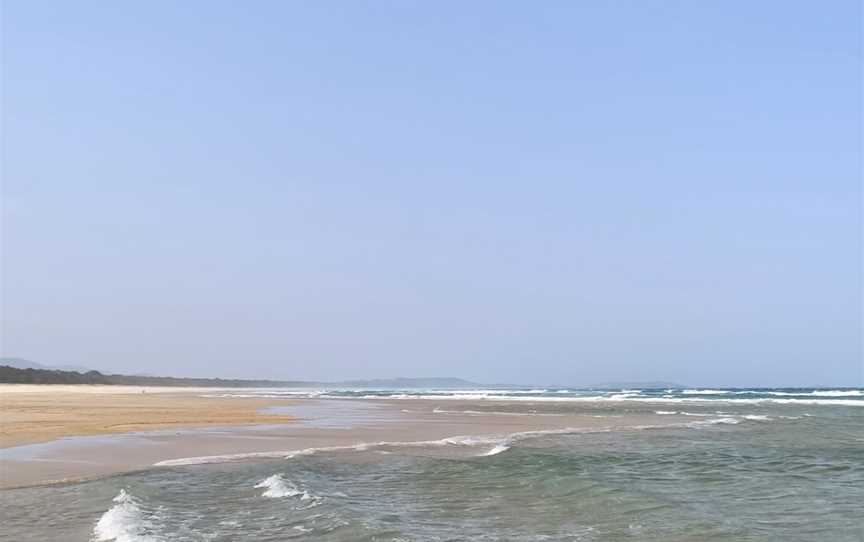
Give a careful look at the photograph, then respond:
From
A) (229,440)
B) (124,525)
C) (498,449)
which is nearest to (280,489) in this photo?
(124,525)

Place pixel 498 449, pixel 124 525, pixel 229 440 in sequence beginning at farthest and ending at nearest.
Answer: pixel 229 440 → pixel 498 449 → pixel 124 525

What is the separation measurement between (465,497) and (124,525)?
5.92 m

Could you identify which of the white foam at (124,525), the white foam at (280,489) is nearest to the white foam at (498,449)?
the white foam at (280,489)

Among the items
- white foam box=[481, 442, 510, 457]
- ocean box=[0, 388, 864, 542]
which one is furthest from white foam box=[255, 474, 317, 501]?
white foam box=[481, 442, 510, 457]

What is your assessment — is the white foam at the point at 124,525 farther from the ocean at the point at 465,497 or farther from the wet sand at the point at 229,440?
the wet sand at the point at 229,440

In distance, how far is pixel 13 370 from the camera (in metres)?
96.6

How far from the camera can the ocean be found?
35.8ft

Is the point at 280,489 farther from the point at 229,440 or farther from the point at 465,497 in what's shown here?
the point at 229,440

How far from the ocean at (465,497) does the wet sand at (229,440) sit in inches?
49.4

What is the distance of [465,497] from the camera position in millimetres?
13828

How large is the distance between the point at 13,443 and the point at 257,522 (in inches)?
511

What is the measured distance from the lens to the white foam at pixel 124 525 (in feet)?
33.2

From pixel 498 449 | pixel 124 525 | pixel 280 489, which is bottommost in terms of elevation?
pixel 124 525

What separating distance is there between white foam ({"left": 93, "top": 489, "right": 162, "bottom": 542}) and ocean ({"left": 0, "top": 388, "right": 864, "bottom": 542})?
3cm
